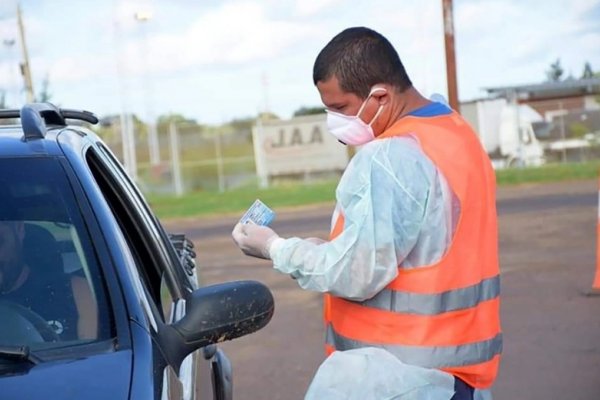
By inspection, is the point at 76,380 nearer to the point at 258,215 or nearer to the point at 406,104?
the point at 258,215

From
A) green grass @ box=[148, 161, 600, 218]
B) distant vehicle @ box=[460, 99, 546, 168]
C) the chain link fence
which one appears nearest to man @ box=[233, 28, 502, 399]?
green grass @ box=[148, 161, 600, 218]

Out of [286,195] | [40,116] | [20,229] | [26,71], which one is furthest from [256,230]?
[26,71]

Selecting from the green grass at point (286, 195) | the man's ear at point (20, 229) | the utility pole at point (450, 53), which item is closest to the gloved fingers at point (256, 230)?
the man's ear at point (20, 229)

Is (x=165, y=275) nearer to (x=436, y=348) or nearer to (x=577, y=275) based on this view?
(x=436, y=348)

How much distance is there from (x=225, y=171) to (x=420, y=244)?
115 ft

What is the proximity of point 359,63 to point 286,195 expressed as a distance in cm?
2619

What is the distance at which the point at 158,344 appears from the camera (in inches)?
115

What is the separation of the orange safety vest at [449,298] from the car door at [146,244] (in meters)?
0.74

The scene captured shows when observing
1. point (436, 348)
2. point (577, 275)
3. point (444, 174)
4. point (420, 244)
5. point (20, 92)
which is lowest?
point (577, 275)

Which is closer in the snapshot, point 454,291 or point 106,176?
point 454,291

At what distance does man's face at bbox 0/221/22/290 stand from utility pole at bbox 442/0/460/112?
62.1ft

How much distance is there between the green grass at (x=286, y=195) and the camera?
27006 millimetres

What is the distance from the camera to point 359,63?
308 cm

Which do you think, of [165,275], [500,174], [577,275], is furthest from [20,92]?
[165,275]
